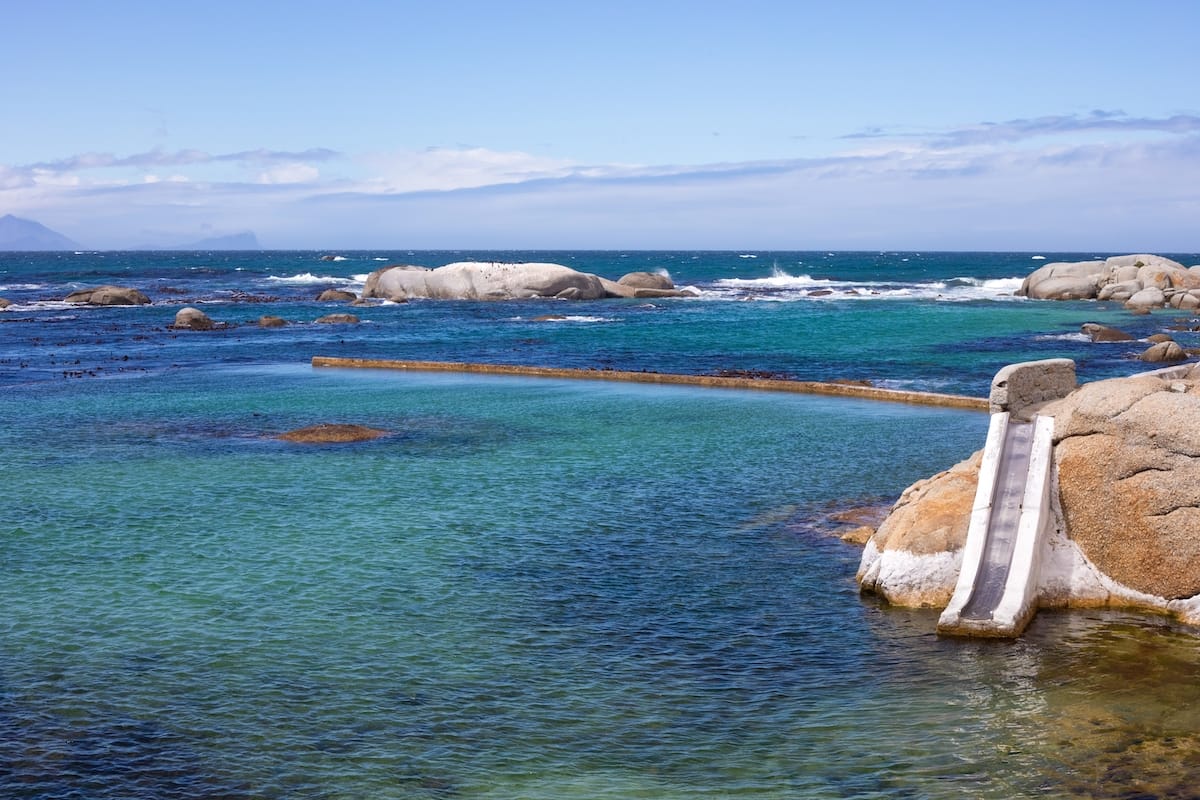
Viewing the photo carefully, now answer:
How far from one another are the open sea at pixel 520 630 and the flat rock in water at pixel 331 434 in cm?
90

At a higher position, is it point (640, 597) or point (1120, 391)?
point (1120, 391)

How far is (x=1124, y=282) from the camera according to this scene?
324 feet

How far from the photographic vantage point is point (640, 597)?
714 inches

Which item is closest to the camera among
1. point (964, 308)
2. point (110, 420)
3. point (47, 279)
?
point (110, 420)

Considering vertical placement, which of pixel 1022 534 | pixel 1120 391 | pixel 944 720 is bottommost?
pixel 944 720

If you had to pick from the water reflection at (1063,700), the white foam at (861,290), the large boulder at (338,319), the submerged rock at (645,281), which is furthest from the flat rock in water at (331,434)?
the submerged rock at (645,281)

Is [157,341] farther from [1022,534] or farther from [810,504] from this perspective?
[1022,534]

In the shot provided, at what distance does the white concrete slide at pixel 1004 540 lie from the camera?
53.4 feet

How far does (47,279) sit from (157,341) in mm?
95359

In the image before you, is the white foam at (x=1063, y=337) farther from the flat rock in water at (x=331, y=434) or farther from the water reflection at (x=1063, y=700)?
the water reflection at (x=1063, y=700)

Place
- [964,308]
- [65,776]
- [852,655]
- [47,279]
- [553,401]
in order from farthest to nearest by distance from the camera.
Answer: [47,279]
[964,308]
[553,401]
[852,655]
[65,776]

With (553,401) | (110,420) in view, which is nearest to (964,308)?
(553,401)

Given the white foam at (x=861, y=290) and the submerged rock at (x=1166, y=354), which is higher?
the white foam at (x=861, y=290)

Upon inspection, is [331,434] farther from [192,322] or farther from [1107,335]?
[192,322]
